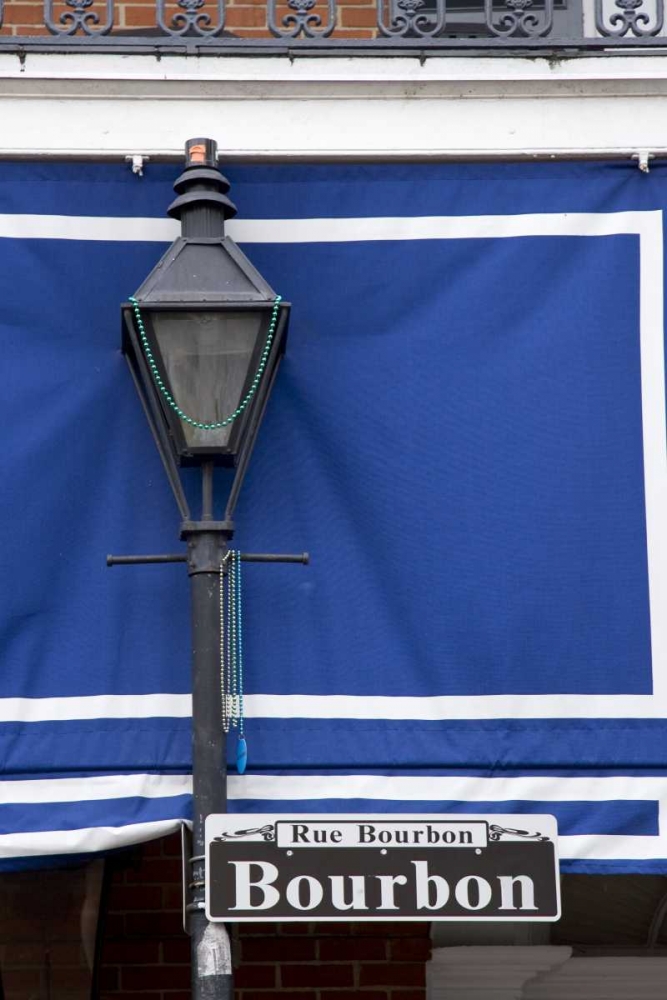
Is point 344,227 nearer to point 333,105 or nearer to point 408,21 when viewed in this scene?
point 333,105

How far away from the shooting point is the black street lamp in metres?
4.14

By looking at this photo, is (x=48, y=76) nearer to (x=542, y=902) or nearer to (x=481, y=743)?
(x=481, y=743)

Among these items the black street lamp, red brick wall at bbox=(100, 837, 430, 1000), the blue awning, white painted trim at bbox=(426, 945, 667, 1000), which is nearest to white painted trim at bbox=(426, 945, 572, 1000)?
white painted trim at bbox=(426, 945, 667, 1000)

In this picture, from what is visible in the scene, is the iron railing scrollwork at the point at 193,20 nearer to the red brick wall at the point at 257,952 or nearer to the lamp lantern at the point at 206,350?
the lamp lantern at the point at 206,350

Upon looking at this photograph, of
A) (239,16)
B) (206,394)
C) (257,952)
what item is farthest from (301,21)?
(257,952)

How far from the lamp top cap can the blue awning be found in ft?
0.68

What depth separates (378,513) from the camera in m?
4.50

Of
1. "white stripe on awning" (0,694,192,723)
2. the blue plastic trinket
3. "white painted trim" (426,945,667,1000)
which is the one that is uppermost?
"white stripe on awning" (0,694,192,723)

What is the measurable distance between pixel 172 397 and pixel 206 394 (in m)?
0.09

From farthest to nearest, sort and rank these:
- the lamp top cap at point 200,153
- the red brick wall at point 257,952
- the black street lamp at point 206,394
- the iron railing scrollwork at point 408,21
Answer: the red brick wall at point 257,952 → the iron railing scrollwork at point 408,21 → the lamp top cap at point 200,153 → the black street lamp at point 206,394

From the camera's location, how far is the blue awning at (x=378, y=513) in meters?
4.28

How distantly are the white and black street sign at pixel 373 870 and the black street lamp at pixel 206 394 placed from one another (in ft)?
0.61

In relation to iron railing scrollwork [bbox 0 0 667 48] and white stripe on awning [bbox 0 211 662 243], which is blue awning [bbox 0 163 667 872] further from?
iron railing scrollwork [bbox 0 0 667 48]

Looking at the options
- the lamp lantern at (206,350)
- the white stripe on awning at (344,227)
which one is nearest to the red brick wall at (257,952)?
the lamp lantern at (206,350)
